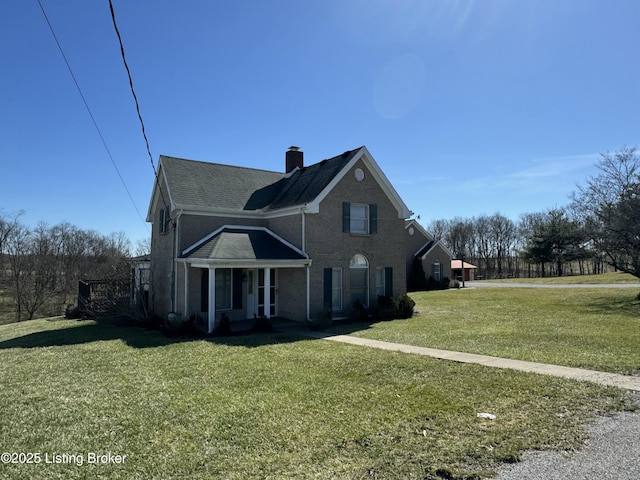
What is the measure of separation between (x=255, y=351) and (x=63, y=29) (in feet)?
Result: 29.0

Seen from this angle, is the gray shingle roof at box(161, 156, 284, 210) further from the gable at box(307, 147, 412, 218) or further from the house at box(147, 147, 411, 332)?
the gable at box(307, 147, 412, 218)

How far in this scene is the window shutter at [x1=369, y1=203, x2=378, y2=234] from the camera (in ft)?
64.8

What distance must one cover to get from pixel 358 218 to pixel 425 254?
→ 66.3 ft

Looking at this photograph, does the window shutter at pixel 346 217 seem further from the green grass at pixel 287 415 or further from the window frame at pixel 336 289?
the green grass at pixel 287 415

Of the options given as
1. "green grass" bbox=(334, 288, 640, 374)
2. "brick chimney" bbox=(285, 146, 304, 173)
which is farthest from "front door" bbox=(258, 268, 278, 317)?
"brick chimney" bbox=(285, 146, 304, 173)

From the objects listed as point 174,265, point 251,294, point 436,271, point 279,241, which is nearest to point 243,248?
point 279,241

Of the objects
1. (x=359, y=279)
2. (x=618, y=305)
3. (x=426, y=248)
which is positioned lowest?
(x=618, y=305)

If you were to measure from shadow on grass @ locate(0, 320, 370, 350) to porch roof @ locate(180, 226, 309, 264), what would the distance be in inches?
109

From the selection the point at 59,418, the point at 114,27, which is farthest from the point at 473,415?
the point at 114,27

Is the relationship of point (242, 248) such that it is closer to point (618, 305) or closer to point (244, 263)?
point (244, 263)

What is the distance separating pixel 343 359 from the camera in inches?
397

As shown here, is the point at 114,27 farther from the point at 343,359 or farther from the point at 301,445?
the point at 343,359

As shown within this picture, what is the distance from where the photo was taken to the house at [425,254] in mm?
38062

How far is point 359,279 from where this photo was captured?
19359mm
